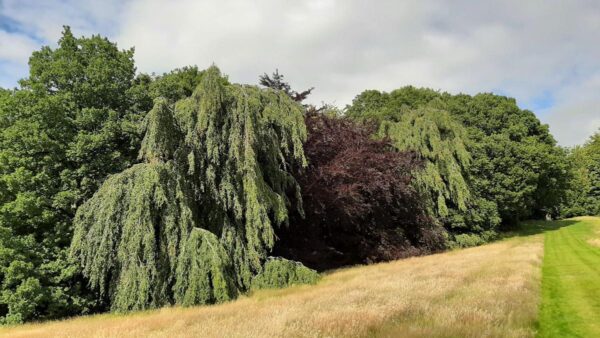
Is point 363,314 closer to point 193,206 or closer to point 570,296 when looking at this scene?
point 570,296

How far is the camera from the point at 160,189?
38.3ft

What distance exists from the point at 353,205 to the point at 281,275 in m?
7.58

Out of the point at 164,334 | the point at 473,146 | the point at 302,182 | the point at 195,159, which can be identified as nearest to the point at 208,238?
the point at 195,159

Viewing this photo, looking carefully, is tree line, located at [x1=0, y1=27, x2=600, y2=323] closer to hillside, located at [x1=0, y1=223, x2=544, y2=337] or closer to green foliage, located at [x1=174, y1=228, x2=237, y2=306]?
green foliage, located at [x1=174, y1=228, x2=237, y2=306]

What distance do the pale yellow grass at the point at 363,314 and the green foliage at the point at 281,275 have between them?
724mm

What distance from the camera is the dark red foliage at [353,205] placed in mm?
19766

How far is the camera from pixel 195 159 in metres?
13.7

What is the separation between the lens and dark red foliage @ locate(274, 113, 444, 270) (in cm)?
1977

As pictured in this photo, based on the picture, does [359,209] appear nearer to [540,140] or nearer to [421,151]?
[421,151]

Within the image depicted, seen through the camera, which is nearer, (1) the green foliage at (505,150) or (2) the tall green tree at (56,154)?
→ (2) the tall green tree at (56,154)

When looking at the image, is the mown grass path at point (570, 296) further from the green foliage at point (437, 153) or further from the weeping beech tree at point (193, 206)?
the green foliage at point (437, 153)

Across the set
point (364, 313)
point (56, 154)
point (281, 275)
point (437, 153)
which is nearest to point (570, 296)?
point (364, 313)

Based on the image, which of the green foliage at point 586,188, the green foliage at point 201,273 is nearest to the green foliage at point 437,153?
the green foliage at point 201,273

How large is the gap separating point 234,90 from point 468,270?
1095cm
